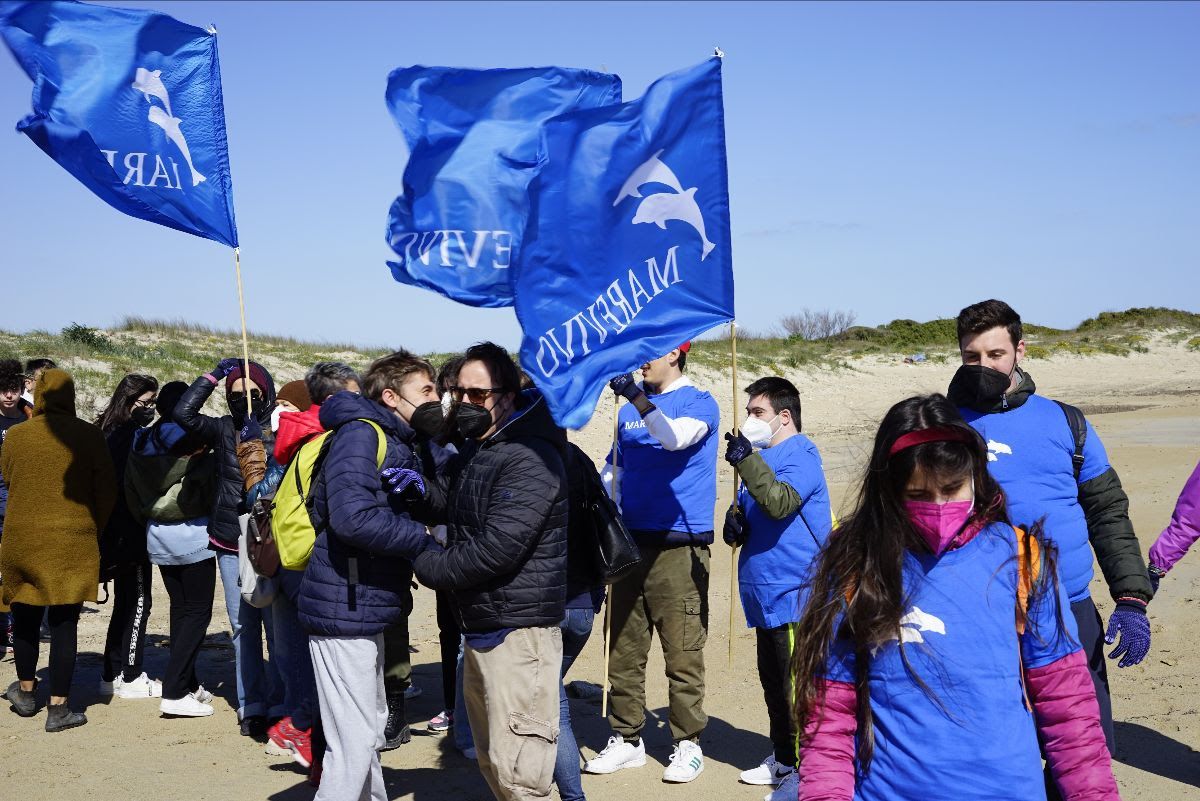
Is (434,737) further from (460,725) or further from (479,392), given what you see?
(479,392)

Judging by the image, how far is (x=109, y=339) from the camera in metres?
25.9

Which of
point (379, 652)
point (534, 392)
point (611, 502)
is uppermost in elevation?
point (534, 392)

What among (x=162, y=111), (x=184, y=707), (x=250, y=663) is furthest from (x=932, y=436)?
(x=184, y=707)

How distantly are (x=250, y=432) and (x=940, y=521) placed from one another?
178 inches

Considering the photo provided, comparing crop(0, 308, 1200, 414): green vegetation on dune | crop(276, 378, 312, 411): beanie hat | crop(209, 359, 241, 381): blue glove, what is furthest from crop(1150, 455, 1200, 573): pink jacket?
crop(0, 308, 1200, 414): green vegetation on dune

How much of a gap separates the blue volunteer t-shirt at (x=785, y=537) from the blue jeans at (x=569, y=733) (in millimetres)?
957

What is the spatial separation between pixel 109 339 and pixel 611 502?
2386 cm

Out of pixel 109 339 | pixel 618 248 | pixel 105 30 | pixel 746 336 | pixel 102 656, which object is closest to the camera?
pixel 618 248

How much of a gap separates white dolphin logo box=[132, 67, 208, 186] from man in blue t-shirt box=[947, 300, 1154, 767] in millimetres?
4367

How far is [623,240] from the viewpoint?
4.80 metres

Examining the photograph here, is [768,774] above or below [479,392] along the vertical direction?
below

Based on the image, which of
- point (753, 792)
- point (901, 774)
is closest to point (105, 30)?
point (753, 792)

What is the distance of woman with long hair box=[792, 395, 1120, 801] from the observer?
99.0 inches

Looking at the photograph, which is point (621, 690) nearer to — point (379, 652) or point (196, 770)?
point (379, 652)
